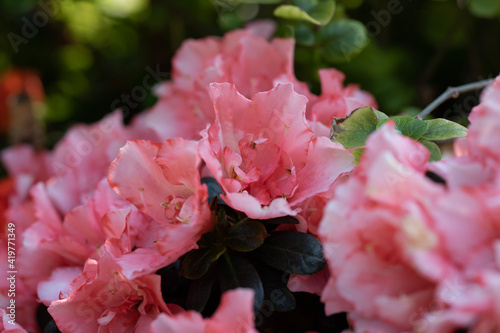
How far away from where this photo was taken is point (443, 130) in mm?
604

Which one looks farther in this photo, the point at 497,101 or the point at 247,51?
the point at 247,51

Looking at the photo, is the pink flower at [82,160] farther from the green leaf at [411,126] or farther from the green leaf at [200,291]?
the green leaf at [411,126]

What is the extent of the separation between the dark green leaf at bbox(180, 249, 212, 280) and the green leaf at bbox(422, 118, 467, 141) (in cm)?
28

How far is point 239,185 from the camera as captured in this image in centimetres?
59

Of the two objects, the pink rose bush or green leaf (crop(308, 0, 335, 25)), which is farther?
green leaf (crop(308, 0, 335, 25))

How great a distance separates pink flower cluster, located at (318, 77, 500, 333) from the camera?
0.41 meters

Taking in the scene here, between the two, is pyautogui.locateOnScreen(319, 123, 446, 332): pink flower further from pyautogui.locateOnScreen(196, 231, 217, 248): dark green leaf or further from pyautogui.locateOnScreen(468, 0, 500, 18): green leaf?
pyautogui.locateOnScreen(468, 0, 500, 18): green leaf

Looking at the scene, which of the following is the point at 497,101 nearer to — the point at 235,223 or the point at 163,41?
the point at 235,223

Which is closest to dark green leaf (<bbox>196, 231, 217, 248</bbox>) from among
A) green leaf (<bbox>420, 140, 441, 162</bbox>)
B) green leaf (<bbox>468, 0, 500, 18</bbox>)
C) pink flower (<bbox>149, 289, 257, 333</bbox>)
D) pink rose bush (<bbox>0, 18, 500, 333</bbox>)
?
pink rose bush (<bbox>0, 18, 500, 333</bbox>)

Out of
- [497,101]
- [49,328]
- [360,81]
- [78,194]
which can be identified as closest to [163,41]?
[360,81]

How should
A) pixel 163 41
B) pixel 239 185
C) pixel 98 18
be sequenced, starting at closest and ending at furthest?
pixel 239 185 < pixel 163 41 < pixel 98 18

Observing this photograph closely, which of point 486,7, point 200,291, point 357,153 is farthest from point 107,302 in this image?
point 486,7

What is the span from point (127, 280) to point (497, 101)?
1.38 ft

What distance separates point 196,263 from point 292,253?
109mm
